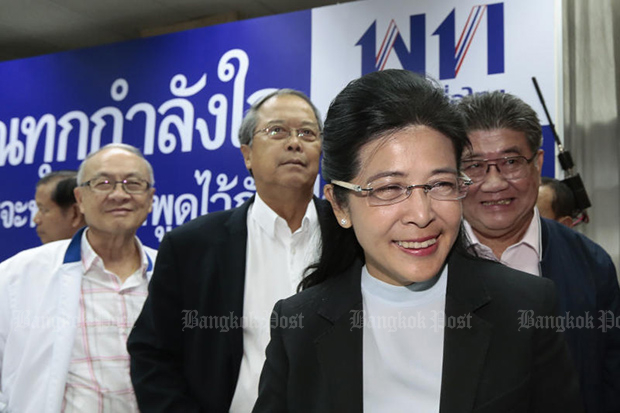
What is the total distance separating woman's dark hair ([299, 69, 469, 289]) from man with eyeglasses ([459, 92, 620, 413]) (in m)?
0.45

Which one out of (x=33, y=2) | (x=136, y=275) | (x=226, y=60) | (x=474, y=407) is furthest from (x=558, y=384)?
(x=33, y=2)

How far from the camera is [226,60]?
12.8 feet

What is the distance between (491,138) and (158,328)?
42.6 inches

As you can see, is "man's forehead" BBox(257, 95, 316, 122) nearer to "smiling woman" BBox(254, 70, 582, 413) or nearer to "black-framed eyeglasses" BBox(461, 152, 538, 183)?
"black-framed eyeglasses" BBox(461, 152, 538, 183)

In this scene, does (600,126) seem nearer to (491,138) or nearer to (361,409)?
(491,138)

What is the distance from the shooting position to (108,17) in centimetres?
500

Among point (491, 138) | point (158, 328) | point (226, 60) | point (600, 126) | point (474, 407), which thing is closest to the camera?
point (474, 407)

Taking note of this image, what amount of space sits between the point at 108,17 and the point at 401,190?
4608mm

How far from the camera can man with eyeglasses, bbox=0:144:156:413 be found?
206 cm

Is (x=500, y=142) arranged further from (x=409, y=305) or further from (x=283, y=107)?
(x=283, y=107)

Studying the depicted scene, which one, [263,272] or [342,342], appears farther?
[263,272]

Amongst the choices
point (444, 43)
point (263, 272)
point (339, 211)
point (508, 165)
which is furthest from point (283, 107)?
point (444, 43)
